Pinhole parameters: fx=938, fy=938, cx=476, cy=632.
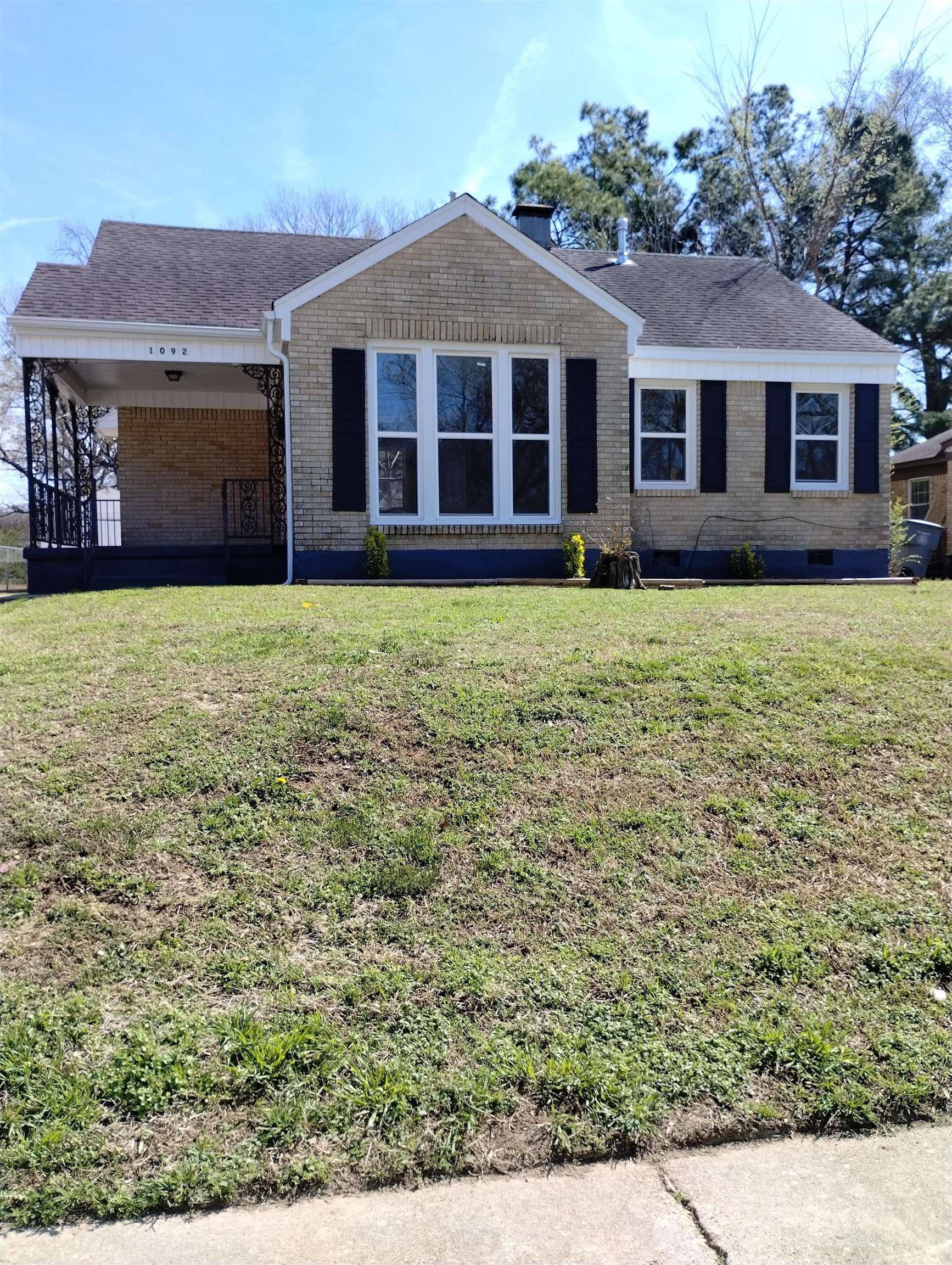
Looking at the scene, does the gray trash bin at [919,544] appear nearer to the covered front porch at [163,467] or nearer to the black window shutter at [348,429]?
the black window shutter at [348,429]

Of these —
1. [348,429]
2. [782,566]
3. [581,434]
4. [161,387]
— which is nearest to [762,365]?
[782,566]

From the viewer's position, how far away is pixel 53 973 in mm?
3184

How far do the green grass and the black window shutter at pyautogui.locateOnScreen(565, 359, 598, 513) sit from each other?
6.46 m

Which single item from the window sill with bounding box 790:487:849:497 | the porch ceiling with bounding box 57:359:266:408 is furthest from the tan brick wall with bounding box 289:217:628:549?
the window sill with bounding box 790:487:849:497

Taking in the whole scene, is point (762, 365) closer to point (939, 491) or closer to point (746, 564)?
point (746, 564)

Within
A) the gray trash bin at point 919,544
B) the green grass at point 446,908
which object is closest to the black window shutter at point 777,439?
the gray trash bin at point 919,544

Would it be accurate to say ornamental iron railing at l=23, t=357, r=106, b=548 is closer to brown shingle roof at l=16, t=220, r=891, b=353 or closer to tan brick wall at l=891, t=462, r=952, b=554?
brown shingle roof at l=16, t=220, r=891, b=353

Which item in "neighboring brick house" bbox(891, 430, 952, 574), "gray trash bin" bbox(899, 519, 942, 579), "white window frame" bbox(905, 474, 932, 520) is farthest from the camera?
"white window frame" bbox(905, 474, 932, 520)

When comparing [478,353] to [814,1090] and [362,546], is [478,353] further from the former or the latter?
[814,1090]

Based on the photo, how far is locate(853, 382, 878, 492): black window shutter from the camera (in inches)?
557

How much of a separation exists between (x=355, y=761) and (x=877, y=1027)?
2416mm

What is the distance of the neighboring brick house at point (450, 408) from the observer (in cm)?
1147

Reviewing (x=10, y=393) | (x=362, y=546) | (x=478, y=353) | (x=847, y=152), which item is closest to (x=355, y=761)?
(x=362, y=546)

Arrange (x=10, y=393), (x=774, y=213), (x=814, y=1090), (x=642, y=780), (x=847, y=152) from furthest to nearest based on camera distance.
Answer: (x=10, y=393), (x=774, y=213), (x=847, y=152), (x=642, y=780), (x=814, y=1090)
